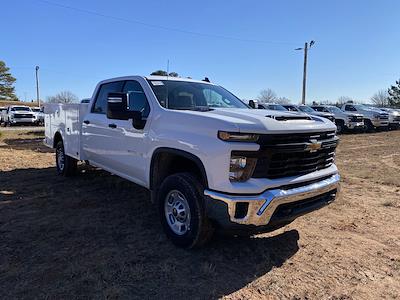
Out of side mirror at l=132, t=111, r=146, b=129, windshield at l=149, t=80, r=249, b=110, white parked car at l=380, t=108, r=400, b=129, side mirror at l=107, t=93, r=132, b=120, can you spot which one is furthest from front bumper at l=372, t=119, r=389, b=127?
side mirror at l=107, t=93, r=132, b=120

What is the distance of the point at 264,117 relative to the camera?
404 centimetres

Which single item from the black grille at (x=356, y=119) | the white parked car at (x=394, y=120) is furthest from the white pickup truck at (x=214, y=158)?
the white parked car at (x=394, y=120)

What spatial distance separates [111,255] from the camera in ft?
13.7

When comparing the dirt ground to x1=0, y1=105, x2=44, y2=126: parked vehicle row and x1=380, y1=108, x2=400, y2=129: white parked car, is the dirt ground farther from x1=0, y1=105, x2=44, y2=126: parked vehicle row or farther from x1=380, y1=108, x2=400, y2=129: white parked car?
x1=0, y1=105, x2=44, y2=126: parked vehicle row

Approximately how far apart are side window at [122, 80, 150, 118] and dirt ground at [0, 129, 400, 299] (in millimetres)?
1534

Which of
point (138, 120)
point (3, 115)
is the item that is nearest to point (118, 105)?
point (138, 120)

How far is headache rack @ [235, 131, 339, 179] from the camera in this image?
3.72 meters

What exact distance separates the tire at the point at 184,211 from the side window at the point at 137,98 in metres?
1.10

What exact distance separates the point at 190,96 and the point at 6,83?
81.6m

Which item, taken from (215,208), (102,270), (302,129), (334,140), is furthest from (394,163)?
(102,270)

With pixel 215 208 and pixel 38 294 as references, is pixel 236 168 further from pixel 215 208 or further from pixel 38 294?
pixel 38 294

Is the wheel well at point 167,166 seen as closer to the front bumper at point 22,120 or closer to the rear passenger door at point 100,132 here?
the rear passenger door at point 100,132

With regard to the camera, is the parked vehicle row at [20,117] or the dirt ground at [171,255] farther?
the parked vehicle row at [20,117]

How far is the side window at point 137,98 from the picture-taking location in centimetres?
500
